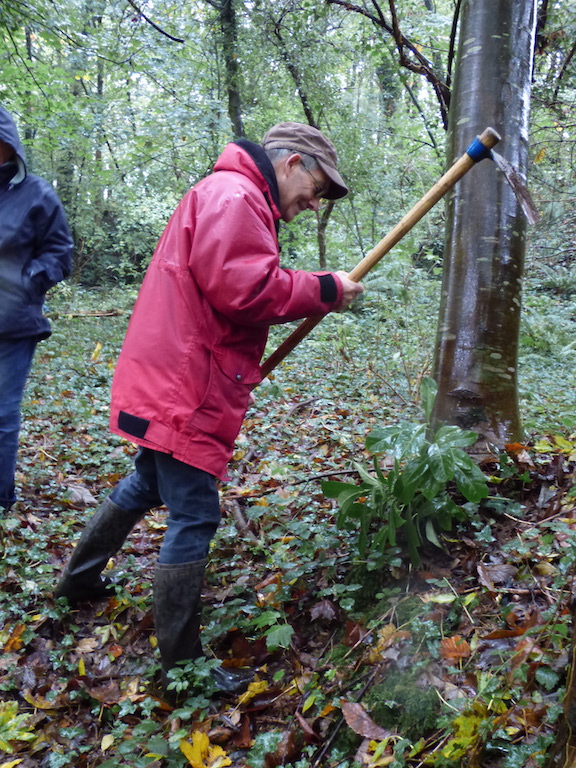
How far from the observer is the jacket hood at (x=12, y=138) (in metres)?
3.12

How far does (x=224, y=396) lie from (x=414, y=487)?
806 mm

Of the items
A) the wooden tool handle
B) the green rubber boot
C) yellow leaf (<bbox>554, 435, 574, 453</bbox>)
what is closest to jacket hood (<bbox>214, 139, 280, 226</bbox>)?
the wooden tool handle

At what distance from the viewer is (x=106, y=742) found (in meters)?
2.12

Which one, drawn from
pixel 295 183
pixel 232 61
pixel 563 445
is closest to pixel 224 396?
pixel 295 183

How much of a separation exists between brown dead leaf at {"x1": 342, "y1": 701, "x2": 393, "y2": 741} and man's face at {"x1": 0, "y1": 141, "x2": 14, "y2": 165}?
126 inches

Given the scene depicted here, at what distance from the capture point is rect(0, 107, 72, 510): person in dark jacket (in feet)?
10.7

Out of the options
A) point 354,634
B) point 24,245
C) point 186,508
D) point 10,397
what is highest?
point 24,245

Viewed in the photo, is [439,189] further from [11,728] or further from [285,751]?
[11,728]

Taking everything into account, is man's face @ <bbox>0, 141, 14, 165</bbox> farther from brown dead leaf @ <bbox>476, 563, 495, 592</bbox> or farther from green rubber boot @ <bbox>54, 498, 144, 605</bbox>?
brown dead leaf @ <bbox>476, 563, 495, 592</bbox>

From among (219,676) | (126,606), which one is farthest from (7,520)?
(219,676)

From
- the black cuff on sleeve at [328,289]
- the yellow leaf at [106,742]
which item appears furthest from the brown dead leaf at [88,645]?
the black cuff on sleeve at [328,289]

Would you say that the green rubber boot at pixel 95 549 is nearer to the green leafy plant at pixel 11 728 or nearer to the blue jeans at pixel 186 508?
the blue jeans at pixel 186 508

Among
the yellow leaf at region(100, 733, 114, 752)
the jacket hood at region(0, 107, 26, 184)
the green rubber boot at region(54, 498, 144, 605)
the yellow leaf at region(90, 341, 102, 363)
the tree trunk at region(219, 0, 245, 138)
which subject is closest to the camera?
the yellow leaf at region(100, 733, 114, 752)

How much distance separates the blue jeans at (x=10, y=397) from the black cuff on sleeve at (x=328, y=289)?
2.01 m
